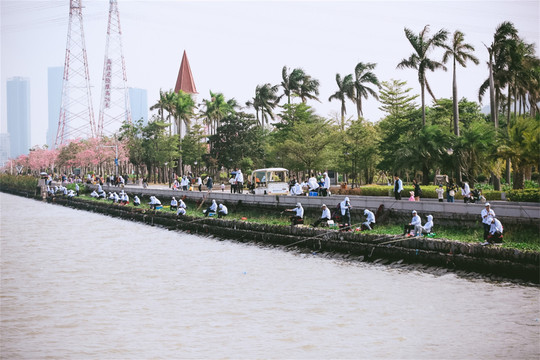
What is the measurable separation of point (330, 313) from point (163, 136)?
228 feet

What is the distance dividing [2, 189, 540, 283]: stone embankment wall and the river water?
102cm

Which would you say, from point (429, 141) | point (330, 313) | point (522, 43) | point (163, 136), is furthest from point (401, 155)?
point (163, 136)

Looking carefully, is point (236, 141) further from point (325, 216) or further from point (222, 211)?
point (325, 216)

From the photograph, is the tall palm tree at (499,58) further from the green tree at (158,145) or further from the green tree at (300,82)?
the green tree at (158,145)

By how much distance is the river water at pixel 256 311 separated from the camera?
41.8 ft

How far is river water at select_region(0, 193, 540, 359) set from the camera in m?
12.7

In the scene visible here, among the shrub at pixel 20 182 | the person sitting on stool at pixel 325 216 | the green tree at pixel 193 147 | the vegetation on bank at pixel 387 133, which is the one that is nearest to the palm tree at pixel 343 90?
the vegetation on bank at pixel 387 133

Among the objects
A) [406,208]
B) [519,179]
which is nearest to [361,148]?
[519,179]

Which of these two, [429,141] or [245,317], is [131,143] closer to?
[429,141]

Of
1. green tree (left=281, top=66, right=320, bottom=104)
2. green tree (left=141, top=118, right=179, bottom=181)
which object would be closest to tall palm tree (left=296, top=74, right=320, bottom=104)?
green tree (left=281, top=66, right=320, bottom=104)

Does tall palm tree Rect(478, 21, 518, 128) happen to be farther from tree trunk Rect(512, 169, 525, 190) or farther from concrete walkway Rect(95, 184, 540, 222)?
concrete walkway Rect(95, 184, 540, 222)

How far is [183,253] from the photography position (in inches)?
1126

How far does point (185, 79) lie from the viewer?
120875 millimetres

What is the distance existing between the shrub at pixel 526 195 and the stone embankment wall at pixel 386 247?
8432 millimetres
